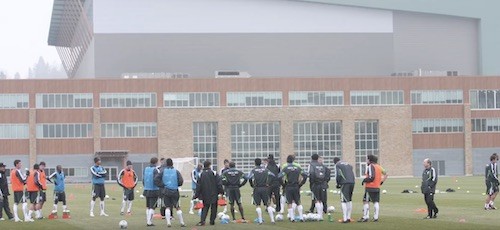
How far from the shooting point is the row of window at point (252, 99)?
10931 centimetres

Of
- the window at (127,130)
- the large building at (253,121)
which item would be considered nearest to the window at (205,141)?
the large building at (253,121)

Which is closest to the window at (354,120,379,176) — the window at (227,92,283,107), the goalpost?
the window at (227,92,283,107)

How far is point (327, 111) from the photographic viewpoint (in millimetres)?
112500

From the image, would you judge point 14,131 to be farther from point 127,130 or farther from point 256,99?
point 256,99

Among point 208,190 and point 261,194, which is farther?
point 261,194

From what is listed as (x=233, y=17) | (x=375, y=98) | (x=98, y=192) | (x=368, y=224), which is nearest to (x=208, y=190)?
(x=368, y=224)

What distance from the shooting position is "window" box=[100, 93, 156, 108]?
110 meters

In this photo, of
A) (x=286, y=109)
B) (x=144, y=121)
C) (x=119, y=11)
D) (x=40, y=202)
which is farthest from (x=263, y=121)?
(x=40, y=202)

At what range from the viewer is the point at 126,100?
4336 inches

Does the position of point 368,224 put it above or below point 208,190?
below

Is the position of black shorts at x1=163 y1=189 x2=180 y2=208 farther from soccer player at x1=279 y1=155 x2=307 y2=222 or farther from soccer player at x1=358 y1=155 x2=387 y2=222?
soccer player at x1=358 y1=155 x2=387 y2=222

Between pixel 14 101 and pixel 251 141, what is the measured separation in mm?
25694

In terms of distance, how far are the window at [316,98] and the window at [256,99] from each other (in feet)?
4.84

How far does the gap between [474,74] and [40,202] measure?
9372 cm
